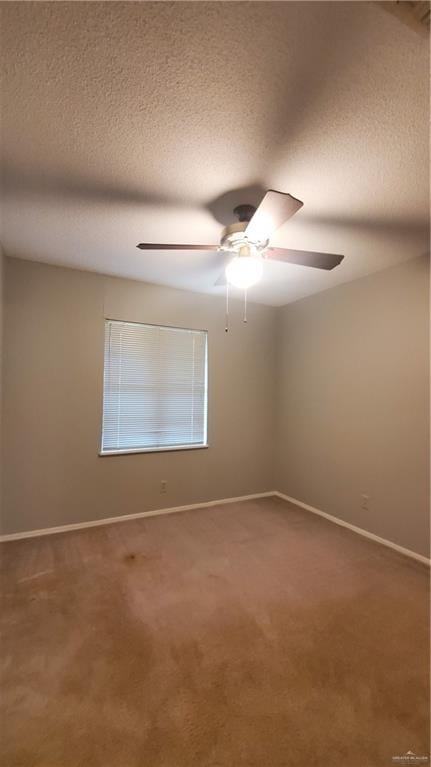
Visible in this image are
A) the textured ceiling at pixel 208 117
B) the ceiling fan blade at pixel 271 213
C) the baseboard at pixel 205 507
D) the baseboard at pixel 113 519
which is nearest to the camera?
the textured ceiling at pixel 208 117

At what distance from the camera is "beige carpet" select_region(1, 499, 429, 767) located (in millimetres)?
1220

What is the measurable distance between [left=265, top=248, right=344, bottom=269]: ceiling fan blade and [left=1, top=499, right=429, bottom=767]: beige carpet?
87.3 inches

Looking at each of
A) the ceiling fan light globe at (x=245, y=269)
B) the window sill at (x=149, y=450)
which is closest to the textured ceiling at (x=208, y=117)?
the ceiling fan light globe at (x=245, y=269)

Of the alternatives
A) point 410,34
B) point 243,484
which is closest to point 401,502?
point 243,484

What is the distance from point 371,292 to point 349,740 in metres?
3.12

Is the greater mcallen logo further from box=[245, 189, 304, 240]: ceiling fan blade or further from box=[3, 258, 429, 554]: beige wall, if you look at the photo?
box=[245, 189, 304, 240]: ceiling fan blade

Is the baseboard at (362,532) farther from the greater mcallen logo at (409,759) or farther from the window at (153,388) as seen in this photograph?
the greater mcallen logo at (409,759)

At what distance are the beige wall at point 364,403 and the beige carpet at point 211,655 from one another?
501 millimetres

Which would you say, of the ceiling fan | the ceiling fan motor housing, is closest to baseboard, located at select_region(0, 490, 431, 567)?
the ceiling fan

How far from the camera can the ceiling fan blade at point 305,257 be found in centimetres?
193

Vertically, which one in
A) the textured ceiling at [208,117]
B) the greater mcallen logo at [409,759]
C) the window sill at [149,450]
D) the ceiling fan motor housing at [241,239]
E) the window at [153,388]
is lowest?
the greater mcallen logo at [409,759]

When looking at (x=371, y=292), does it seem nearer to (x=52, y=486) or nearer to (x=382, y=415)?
(x=382, y=415)

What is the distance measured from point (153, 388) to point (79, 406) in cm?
79

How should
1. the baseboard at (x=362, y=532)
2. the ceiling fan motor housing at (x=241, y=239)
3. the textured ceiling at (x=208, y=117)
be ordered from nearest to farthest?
the textured ceiling at (x=208, y=117) < the ceiling fan motor housing at (x=241, y=239) < the baseboard at (x=362, y=532)
